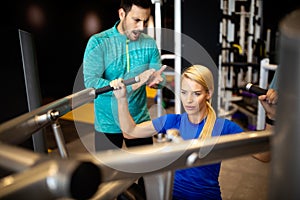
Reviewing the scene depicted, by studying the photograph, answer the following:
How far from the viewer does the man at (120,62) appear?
1.50 m

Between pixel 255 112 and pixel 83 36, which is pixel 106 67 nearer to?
pixel 83 36

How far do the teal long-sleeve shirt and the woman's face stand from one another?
1.18ft

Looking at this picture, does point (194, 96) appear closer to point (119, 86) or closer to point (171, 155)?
point (119, 86)

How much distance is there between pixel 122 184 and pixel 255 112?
360cm

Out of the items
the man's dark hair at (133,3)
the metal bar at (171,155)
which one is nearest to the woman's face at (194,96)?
the man's dark hair at (133,3)

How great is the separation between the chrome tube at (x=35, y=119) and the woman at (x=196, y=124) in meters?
0.17

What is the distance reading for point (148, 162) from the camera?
521 mm

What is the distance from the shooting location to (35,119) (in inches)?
33.9

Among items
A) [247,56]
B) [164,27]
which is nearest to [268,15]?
[247,56]

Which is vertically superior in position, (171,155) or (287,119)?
(287,119)

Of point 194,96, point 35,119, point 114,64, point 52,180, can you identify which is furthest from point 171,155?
point 114,64

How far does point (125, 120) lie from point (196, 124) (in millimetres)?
334

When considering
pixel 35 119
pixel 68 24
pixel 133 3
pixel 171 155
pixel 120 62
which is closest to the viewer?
pixel 171 155

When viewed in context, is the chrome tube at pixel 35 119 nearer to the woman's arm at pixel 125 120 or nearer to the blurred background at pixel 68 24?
the woman's arm at pixel 125 120
